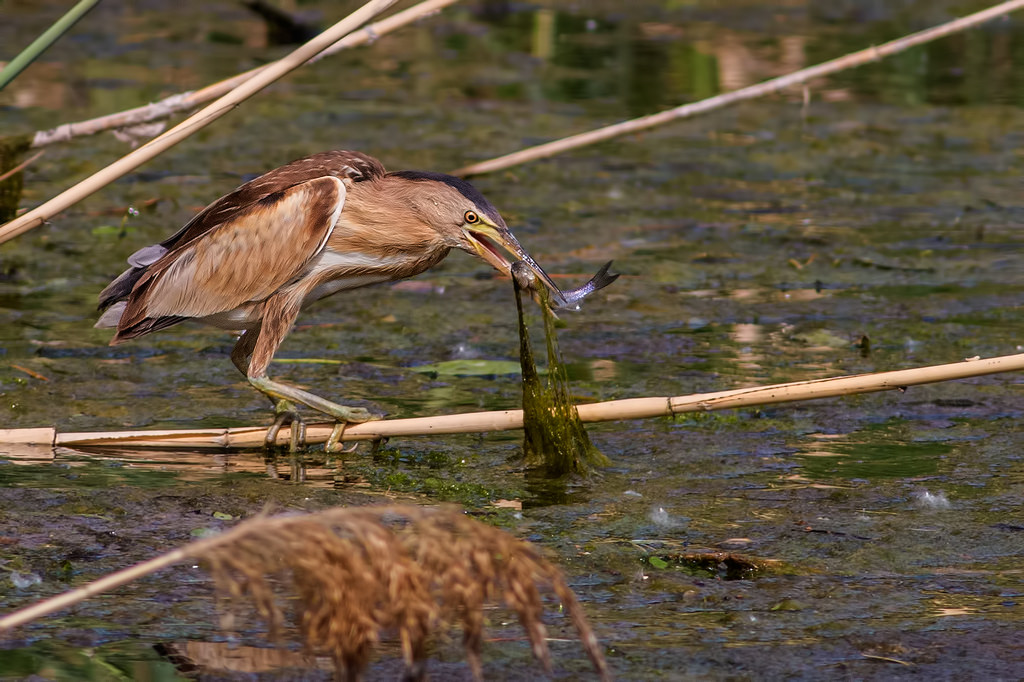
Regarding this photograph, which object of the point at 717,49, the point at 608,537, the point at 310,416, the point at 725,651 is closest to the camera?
the point at 725,651

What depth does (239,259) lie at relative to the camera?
16.2 ft

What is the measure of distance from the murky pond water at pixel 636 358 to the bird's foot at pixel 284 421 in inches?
4.3

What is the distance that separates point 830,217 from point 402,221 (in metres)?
4.53

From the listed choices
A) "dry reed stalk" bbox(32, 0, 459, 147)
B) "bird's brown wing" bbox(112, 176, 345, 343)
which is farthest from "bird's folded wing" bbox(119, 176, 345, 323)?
"dry reed stalk" bbox(32, 0, 459, 147)

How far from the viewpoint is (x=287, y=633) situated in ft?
11.6

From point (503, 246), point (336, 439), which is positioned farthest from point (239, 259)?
point (503, 246)

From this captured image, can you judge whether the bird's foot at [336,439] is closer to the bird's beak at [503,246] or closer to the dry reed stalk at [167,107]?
the bird's beak at [503,246]

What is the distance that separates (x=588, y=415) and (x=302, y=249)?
105 centimetres

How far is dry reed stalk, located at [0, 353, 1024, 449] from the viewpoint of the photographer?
14.9 feet

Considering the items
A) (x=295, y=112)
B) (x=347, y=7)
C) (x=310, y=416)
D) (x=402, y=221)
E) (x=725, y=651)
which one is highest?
(x=347, y=7)

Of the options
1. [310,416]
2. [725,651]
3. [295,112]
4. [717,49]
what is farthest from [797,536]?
[717,49]

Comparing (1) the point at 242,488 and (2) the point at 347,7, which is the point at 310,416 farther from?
(2) the point at 347,7

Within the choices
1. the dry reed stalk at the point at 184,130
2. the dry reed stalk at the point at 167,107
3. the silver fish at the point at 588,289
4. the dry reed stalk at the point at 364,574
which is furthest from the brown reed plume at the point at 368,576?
the dry reed stalk at the point at 167,107

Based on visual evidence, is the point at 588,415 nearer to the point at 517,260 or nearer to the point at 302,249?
the point at 517,260
